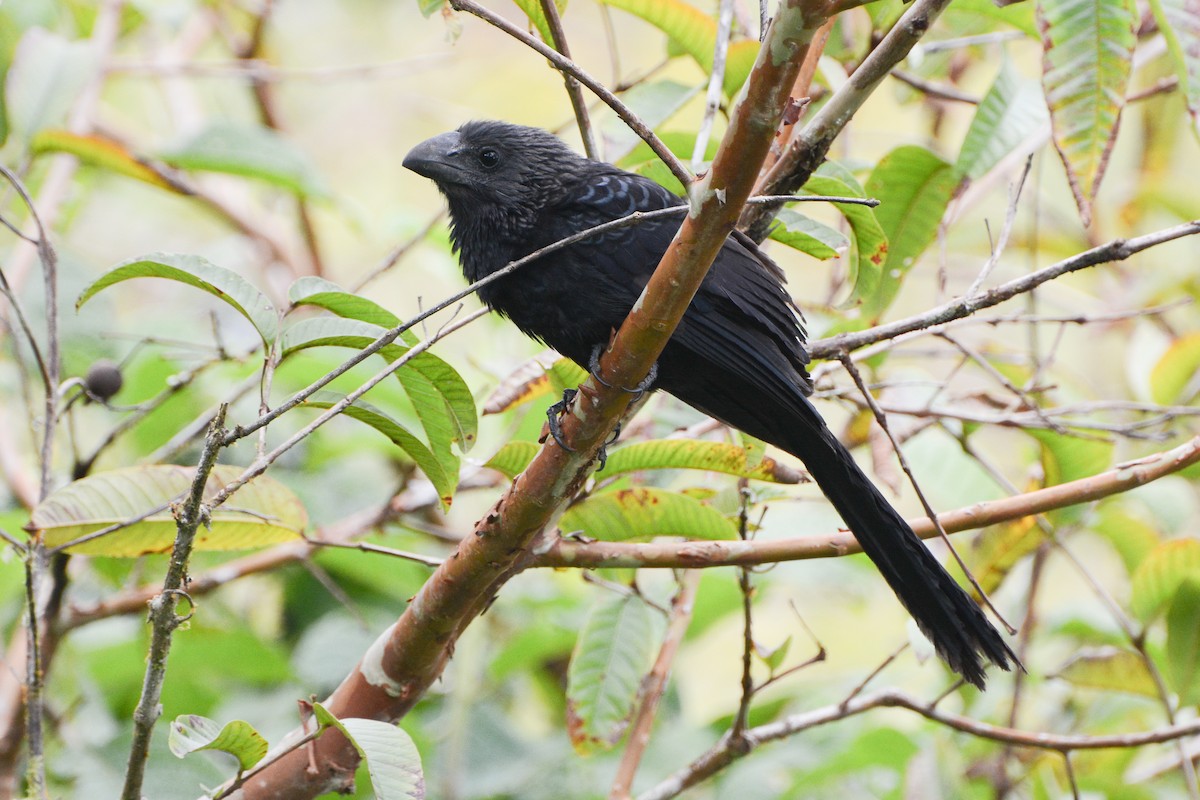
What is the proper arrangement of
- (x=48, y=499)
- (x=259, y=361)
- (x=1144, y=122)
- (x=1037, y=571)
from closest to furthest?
1. (x=48, y=499)
2. (x=259, y=361)
3. (x=1037, y=571)
4. (x=1144, y=122)

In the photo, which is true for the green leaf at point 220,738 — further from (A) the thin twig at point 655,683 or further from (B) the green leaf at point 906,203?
A: (B) the green leaf at point 906,203

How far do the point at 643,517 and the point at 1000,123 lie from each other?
109cm

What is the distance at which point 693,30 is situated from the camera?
2346mm

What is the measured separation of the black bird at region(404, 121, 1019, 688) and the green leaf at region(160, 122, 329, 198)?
0.57 metres

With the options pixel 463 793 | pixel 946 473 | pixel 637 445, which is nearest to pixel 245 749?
pixel 637 445

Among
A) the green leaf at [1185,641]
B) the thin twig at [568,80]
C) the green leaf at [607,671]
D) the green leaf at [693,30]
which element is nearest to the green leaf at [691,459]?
the green leaf at [607,671]

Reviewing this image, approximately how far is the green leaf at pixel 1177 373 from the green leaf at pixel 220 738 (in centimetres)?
251

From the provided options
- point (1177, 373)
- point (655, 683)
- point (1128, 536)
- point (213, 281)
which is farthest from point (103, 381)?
point (1177, 373)

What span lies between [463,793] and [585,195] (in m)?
1.39

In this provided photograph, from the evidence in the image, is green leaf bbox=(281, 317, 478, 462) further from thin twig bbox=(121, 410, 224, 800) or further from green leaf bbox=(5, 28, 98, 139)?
green leaf bbox=(5, 28, 98, 139)

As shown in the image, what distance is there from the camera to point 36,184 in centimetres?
311

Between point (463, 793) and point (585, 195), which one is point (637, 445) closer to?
point (585, 195)

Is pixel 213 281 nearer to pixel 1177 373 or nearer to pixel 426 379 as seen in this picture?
pixel 426 379

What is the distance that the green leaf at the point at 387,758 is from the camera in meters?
1.41
